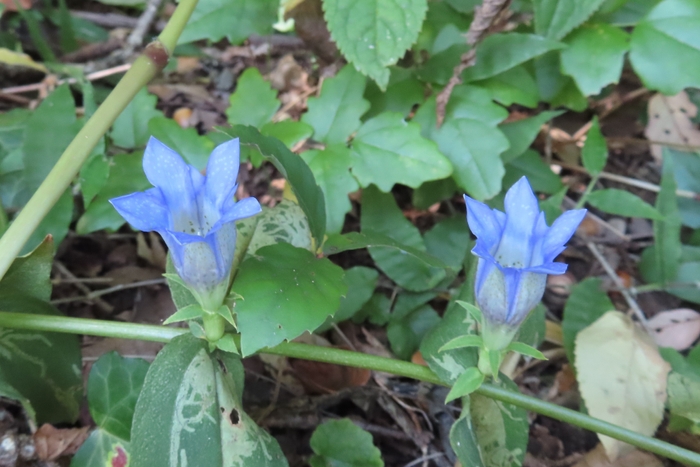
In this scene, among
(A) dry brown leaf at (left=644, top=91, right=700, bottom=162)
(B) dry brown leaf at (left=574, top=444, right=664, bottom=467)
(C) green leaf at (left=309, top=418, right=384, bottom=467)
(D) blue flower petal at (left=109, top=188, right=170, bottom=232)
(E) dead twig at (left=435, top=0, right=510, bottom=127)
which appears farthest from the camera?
(A) dry brown leaf at (left=644, top=91, right=700, bottom=162)

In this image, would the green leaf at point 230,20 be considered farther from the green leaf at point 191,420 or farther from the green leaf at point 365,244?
the green leaf at point 191,420

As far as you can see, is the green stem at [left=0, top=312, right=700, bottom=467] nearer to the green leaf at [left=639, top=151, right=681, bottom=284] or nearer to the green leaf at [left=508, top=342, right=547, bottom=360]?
the green leaf at [left=508, top=342, right=547, bottom=360]

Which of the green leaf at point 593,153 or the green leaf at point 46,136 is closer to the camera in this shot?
the green leaf at point 46,136

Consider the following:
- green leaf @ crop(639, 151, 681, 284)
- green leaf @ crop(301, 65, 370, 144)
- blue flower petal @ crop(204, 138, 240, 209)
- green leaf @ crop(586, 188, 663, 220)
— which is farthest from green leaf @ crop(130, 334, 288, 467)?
green leaf @ crop(639, 151, 681, 284)

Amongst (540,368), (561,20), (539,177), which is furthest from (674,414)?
(561,20)

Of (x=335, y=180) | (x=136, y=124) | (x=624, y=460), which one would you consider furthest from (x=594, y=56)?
(x=136, y=124)

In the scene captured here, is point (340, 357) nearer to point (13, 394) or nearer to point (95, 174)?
point (13, 394)

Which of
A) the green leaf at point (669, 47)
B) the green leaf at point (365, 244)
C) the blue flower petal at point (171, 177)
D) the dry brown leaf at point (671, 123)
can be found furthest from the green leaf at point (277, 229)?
the dry brown leaf at point (671, 123)

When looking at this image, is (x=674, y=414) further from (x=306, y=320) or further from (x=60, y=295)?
(x=60, y=295)
